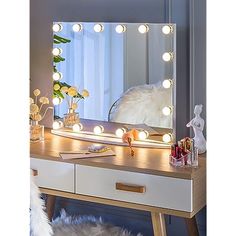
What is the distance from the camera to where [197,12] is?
81.7 inches

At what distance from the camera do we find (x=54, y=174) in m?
2.01

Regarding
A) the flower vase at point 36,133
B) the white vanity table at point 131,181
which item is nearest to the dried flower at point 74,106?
the flower vase at point 36,133

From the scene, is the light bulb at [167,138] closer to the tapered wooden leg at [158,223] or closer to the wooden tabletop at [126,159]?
the wooden tabletop at [126,159]

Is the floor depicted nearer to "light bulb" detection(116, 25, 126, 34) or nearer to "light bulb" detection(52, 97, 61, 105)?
"light bulb" detection(52, 97, 61, 105)

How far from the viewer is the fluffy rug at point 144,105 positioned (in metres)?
2.16

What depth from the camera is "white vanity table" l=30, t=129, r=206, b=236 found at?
69.2 inches

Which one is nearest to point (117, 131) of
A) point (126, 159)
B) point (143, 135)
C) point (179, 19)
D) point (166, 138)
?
point (143, 135)

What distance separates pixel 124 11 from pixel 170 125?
23.4 inches

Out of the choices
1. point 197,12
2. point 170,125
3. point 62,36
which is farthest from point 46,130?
point 197,12

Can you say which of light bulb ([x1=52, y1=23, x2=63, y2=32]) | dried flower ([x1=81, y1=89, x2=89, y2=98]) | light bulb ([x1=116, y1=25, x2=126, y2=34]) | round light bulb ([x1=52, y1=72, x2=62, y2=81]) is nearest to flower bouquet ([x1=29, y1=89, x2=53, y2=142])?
round light bulb ([x1=52, y1=72, x2=62, y2=81])

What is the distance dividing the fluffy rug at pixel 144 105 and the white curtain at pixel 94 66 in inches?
2.3
